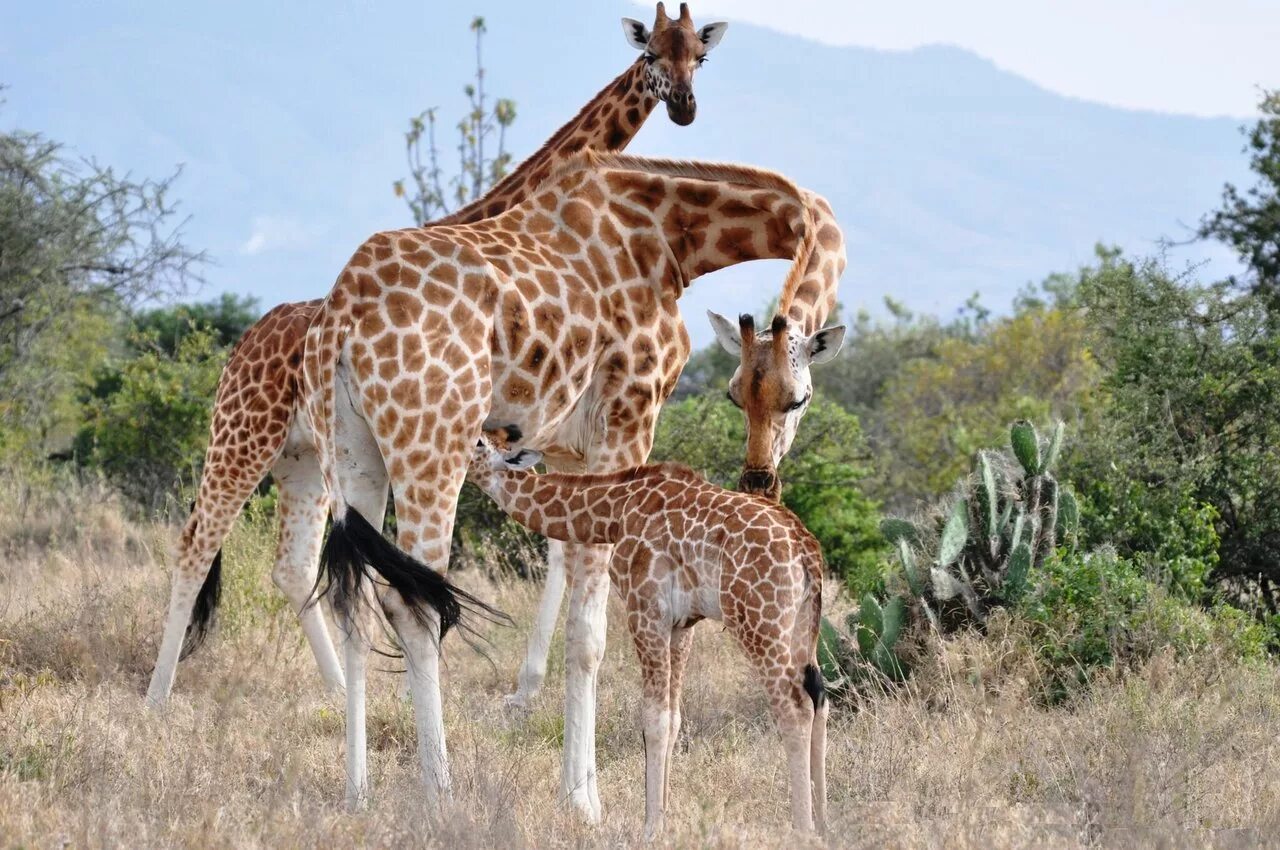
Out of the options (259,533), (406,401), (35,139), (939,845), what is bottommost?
(939,845)

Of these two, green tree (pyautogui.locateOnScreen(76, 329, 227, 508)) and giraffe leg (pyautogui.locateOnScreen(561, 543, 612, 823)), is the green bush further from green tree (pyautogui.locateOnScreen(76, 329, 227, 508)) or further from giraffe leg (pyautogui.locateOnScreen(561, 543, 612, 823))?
giraffe leg (pyautogui.locateOnScreen(561, 543, 612, 823))

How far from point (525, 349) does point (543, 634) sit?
243 cm

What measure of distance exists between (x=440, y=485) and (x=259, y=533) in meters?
4.67

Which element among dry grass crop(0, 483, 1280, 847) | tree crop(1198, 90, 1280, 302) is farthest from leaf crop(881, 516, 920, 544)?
tree crop(1198, 90, 1280, 302)

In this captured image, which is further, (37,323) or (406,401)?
(37,323)

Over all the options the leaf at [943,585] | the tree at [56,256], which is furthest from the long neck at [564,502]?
the tree at [56,256]

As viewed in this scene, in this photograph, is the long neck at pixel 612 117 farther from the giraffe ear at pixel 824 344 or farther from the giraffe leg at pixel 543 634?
the giraffe ear at pixel 824 344

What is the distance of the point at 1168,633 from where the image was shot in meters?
7.75

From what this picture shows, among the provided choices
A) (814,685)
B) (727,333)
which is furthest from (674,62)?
(814,685)

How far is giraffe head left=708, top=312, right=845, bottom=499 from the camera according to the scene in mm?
5562

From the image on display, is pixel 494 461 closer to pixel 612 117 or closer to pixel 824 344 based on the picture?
pixel 824 344

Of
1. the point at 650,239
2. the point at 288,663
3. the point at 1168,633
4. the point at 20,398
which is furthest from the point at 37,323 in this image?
the point at 1168,633

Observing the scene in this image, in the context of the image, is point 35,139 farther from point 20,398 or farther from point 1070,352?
point 1070,352

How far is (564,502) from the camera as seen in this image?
597 centimetres
